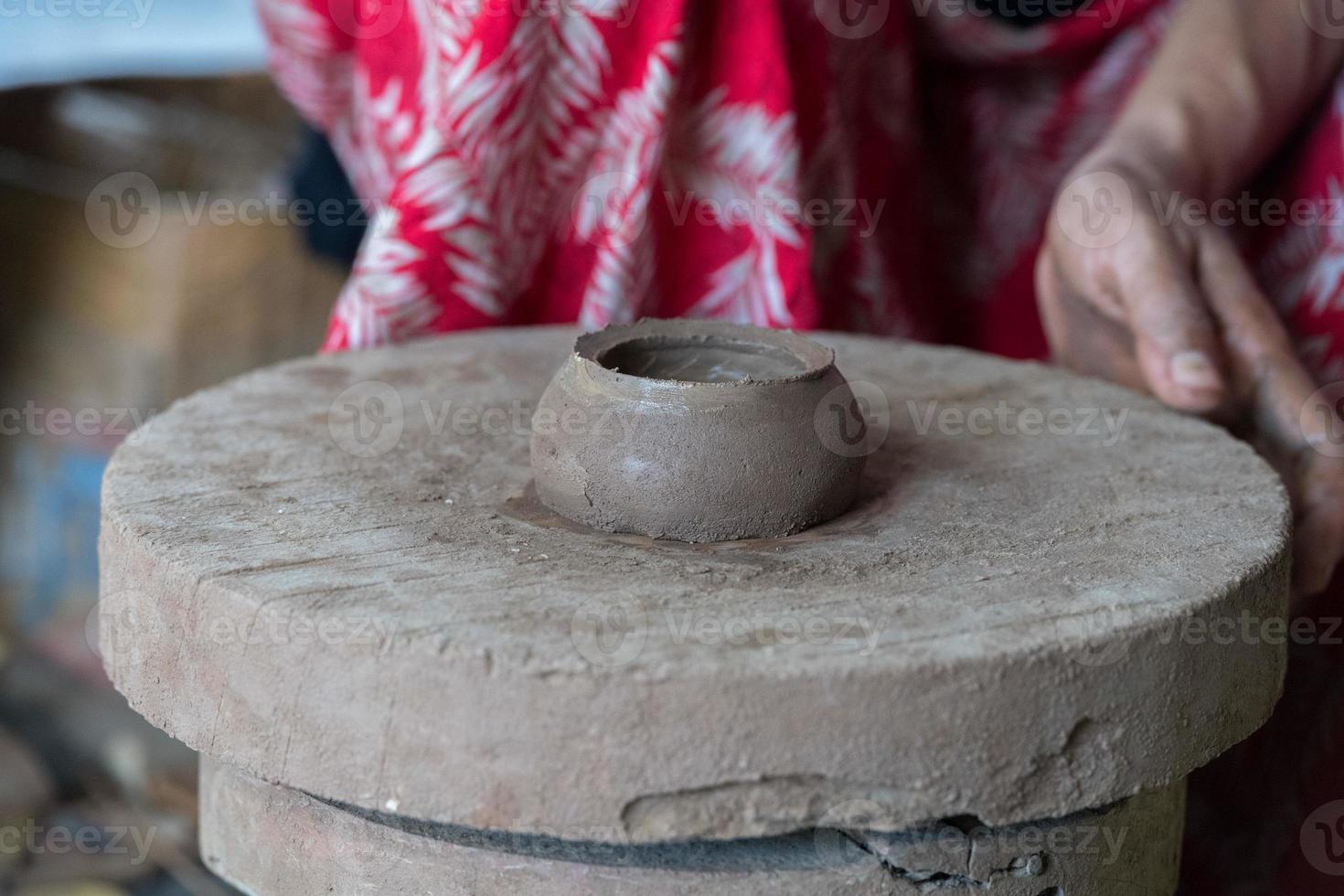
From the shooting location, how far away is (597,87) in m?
1.74

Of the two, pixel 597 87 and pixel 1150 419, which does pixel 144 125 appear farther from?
pixel 1150 419

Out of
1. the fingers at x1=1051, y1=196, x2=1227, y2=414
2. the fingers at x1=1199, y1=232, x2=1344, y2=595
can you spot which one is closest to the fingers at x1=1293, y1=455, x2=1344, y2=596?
the fingers at x1=1199, y1=232, x2=1344, y2=595

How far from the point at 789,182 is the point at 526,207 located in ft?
1.09

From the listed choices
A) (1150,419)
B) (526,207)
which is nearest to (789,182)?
(526,207)

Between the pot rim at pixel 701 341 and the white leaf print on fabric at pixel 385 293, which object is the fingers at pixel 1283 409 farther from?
the white leaf print on fabric at pixel 385 293

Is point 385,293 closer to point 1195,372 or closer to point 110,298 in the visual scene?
point 1195,372

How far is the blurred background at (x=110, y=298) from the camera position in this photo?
2.43m

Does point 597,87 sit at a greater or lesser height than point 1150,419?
greater

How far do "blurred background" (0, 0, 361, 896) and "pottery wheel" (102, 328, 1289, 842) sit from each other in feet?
4.51

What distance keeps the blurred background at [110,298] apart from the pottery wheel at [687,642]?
1374 mm

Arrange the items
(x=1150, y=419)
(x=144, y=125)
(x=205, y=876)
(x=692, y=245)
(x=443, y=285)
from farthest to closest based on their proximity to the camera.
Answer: (x=144, y=125) → (x=205, y=876) → (x=692, y=245) → (x=443, y=285) → (x=1150, y=419)

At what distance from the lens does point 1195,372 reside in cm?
139

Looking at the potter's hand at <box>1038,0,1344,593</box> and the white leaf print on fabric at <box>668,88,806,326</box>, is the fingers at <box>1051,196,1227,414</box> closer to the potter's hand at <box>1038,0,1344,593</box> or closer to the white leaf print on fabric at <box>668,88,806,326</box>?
the potter's hand at <box>1038,0,1344,593</box>

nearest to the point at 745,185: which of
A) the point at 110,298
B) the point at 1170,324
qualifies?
the point at 1170,324
